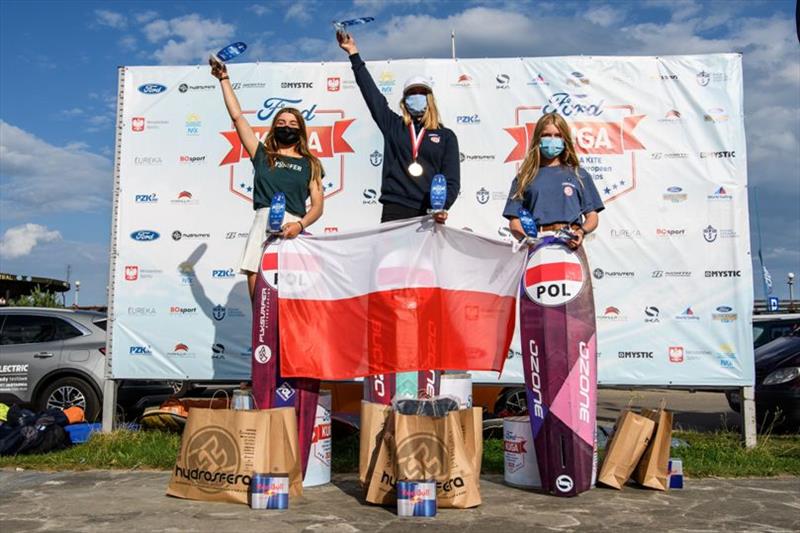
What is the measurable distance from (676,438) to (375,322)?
326 cm

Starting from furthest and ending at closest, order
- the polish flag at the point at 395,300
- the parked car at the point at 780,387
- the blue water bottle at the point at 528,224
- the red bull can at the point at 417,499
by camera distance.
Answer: the parked car at the point at 780,387
the polish flag at the point at 395,300
the blue water bottle at the point at 528,224
the red bull can at the point at 417,499

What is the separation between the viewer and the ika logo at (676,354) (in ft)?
20.8

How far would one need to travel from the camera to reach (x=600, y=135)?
21.3 ft

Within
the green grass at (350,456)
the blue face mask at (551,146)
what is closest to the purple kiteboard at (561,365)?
the blue face mask at (551,146)

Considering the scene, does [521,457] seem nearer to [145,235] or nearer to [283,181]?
[283,181]

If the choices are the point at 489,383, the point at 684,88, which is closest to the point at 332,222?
the point at 489,383

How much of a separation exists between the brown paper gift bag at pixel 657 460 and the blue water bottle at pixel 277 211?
247 centimetres

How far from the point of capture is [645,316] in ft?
20.9

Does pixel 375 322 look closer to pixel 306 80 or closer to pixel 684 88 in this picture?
pixel 306 80

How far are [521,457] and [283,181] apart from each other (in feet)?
7.18

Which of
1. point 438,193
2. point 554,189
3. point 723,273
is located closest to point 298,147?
point 438,193

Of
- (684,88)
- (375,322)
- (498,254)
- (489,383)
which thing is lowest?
(489,383)

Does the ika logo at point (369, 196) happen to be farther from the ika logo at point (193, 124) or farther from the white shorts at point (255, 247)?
the white shorts at point (255, 247)

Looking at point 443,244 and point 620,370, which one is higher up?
point 443,244
